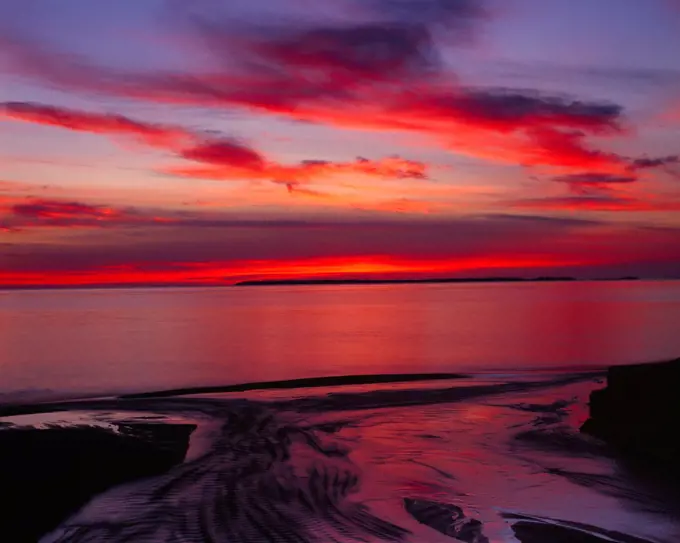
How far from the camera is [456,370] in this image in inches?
1412

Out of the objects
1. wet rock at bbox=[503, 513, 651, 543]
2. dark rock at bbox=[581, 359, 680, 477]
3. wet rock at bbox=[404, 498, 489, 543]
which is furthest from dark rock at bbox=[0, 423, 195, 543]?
dark rock at bbox=[581, 359, 680, 477]

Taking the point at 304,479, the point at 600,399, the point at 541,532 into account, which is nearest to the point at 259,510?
the point at 304,479

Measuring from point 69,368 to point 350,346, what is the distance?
→ 20.3 meters

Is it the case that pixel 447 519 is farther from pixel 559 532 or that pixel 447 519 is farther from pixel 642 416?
pixel 642 416

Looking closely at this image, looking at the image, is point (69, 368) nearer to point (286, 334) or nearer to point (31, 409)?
point (31, 409)

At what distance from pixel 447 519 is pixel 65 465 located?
712 cm

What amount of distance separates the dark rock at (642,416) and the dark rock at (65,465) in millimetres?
9318

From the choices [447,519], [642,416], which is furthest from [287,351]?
[447,519]

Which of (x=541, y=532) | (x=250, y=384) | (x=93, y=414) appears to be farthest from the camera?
(x=250, y=384)

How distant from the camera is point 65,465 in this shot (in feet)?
45.2

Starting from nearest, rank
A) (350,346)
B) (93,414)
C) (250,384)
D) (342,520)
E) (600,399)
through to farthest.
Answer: (342,520) → (600,399) → (93,414) → (250,384) → (350,346)

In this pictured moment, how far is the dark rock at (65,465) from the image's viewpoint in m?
10.9

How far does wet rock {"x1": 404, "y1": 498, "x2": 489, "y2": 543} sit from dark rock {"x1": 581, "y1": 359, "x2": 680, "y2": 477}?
474cm

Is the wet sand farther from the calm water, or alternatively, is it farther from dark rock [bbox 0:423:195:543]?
the calm water
